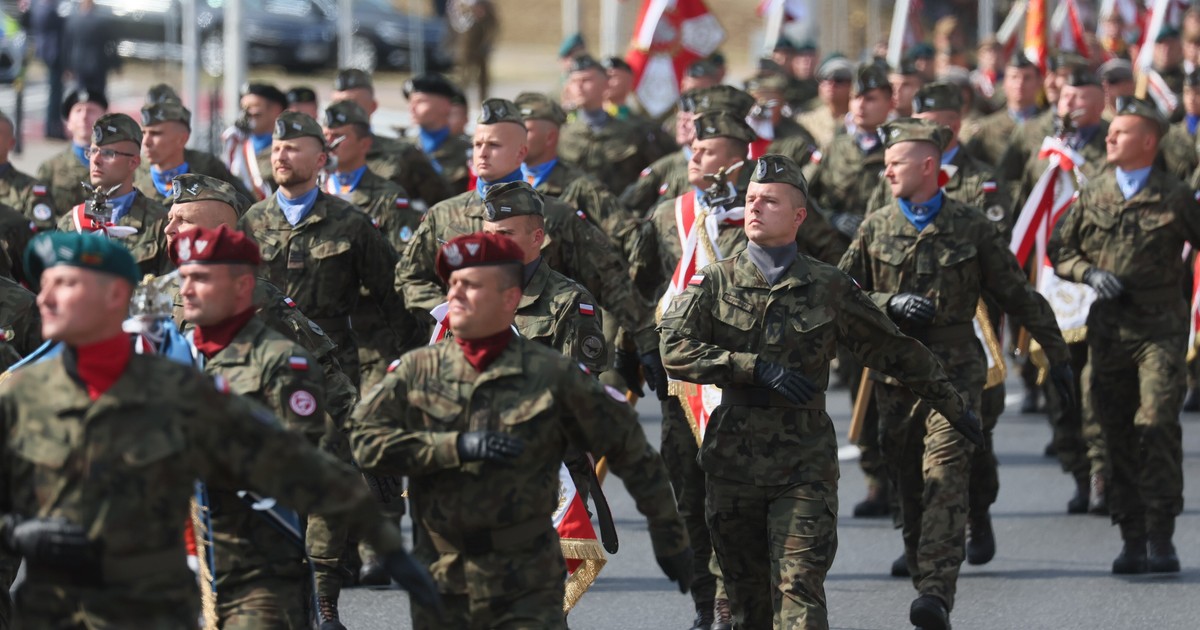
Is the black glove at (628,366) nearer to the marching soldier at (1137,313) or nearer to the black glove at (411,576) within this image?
the marching soldier at (1137,313)

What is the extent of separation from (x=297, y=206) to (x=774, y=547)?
128 inches

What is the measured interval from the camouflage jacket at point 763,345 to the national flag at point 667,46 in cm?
1242

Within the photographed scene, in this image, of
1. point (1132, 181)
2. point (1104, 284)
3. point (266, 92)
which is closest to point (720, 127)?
point (1104, 284)

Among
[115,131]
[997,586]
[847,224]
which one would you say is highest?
[115,131]

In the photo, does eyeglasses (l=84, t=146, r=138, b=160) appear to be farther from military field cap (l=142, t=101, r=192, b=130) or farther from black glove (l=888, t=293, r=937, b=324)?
black glove (l=888, t=293, r=937, b=324)

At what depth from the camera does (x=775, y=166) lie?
326 inches

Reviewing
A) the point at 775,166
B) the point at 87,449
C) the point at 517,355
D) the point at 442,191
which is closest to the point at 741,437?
the point at 775,166

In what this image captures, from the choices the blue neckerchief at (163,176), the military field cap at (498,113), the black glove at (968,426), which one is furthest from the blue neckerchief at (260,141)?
the black glove at (968,426)

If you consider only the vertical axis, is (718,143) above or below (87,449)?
above

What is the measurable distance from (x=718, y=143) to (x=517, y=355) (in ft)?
12.1

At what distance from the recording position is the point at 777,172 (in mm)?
8250

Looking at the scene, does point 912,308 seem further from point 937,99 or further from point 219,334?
point 937,99

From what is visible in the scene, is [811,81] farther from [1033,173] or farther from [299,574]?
[299,574]

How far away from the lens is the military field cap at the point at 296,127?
33.2 feet
